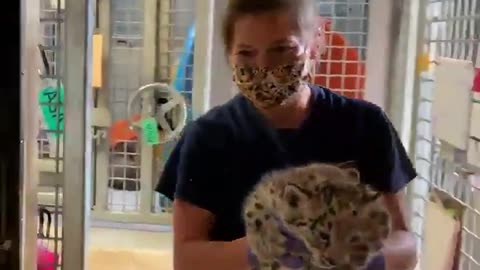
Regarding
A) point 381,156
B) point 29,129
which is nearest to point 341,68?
point 381,156

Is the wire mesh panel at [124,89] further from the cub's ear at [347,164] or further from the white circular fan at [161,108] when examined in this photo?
the cub's ear at [347,164]

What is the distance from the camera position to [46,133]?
789 millimetres

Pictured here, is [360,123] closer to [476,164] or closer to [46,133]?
[476,164]

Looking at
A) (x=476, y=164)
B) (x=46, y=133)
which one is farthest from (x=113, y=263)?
(x=476, y=164)

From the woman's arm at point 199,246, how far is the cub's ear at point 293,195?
61mm

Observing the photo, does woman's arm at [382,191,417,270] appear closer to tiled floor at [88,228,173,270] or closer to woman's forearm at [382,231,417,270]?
woman's forearm at [382,231,417,270]

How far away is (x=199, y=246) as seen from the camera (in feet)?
2.37

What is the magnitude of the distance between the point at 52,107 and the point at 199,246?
0.72 feet

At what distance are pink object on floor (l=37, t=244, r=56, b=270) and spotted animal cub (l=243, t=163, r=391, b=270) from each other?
0.22 m

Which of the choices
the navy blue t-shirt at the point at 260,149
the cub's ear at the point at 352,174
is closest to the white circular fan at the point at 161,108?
the navy blue t-shirt at the point at 260,149

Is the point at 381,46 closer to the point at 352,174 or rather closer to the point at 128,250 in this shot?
the point at 352,174

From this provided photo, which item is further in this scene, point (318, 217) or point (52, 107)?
point (52, 107)

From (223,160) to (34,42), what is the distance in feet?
0.68

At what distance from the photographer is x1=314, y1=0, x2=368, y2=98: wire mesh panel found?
32.2 inches
